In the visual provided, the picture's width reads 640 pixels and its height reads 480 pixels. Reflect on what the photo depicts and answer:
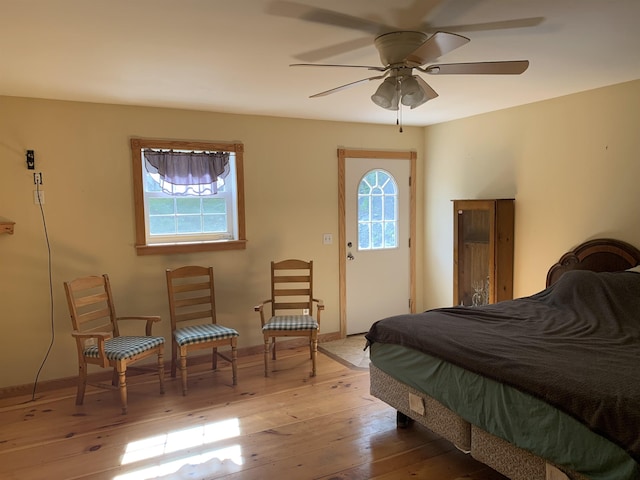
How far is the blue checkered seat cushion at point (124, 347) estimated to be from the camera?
10.8ft

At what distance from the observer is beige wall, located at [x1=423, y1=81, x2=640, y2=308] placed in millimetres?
3455

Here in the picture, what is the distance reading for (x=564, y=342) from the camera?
8.31ft

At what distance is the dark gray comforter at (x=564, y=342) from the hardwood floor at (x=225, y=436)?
2.05 feet

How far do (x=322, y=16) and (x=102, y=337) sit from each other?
2.57 metres

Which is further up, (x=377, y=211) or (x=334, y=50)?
(x=334, y=50)

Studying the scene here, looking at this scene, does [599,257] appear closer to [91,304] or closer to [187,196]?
[187,196]

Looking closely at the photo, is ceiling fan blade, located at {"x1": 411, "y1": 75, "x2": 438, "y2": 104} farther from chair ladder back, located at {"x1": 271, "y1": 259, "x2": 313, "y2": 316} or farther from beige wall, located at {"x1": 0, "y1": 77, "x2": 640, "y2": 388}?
chair ladder back, located at {"x1": 271, "y1": 259, "x2": 313, "y2": 316}

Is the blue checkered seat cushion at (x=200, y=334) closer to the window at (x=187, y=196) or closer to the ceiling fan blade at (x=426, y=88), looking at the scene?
the window at (x=187, y=196)

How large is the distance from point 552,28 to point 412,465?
7.99 ft

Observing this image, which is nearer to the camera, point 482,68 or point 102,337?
point 482,68

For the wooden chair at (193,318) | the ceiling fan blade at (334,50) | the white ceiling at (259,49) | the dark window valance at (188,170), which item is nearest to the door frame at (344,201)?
the white ceiling at (259,49)

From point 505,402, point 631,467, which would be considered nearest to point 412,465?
point 505,402

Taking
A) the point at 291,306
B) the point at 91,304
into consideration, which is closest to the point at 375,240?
the point at 291,306

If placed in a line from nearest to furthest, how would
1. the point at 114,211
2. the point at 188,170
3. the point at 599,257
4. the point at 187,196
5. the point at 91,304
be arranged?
the point at 599,257 < the point at 91,304 < the point at 114,211 < the point at 188,170 < the point at 187,196
